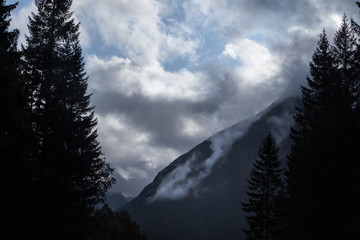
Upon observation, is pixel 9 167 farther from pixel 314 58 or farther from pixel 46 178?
pixel 314 58

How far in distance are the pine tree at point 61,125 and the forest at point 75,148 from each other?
0.22 feet

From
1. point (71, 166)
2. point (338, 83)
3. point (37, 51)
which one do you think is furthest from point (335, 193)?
point (37, 51)

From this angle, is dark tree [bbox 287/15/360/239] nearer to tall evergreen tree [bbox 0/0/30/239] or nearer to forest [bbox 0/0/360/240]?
forest [bbox 0/0/360/240]

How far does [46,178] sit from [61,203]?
6.30m

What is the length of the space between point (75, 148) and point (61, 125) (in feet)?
6.84

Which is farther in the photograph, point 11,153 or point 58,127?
point 58,127

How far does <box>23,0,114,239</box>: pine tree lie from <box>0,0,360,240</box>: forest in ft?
0.22

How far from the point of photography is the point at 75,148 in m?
26.5

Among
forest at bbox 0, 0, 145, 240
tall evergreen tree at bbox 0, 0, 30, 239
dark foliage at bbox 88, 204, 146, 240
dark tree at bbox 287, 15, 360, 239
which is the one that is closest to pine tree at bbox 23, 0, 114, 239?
forest at bbox 0, 0, 145, 240

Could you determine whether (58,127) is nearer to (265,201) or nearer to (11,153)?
(11,153)

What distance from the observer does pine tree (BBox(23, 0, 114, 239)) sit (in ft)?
79.0

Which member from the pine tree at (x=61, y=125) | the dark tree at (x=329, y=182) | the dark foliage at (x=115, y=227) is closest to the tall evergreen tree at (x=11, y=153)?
the pine tree at (x=61, y=125)

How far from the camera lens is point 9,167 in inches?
595

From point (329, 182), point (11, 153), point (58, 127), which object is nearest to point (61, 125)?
point (58, 127)
